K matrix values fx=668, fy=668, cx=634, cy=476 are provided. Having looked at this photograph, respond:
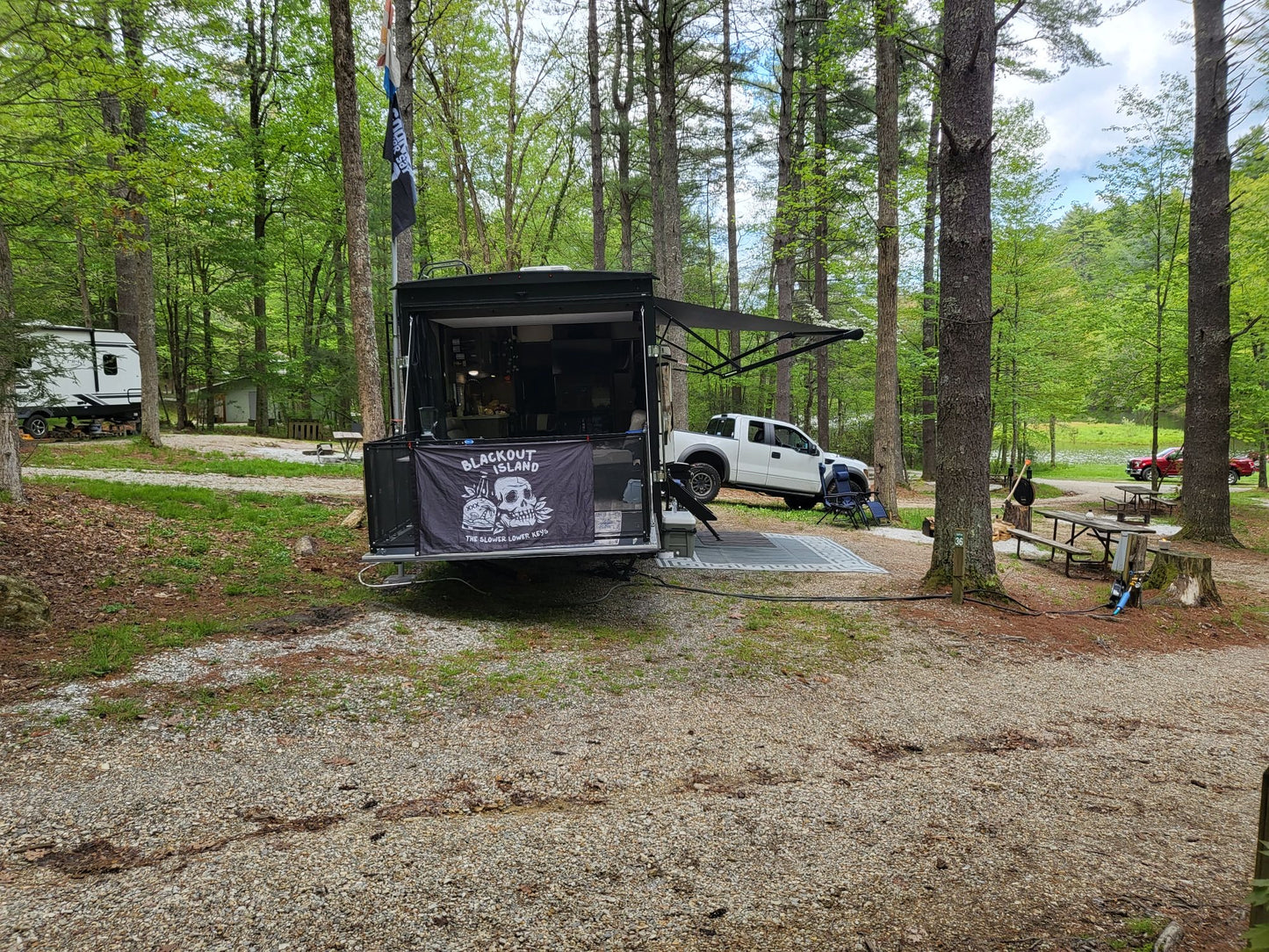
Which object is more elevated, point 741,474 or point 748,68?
point 748,68

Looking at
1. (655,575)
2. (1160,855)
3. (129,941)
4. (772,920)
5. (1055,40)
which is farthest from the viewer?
(1055,40)

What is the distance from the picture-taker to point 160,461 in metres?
13.0

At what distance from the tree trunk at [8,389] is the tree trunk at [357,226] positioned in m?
3.25

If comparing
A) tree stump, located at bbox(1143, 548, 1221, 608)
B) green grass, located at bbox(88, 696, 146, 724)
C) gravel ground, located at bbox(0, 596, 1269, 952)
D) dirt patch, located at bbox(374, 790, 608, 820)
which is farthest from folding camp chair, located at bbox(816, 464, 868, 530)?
green grass, located at bbox(88, 696, 146, 724)

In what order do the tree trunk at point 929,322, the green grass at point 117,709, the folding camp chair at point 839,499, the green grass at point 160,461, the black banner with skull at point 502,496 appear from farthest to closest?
1. the tree trunk at point 929,322
2. the folding camp chair at point 839,499
3. the green grass at point 160,461
4. the black banner with skull at point 502,496
5. the green grass at point 117,709

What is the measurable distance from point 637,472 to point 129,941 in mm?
4240

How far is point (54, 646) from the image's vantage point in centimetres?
439

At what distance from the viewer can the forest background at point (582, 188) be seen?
8117mm

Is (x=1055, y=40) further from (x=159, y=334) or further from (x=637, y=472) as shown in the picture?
(x=159, y=334)

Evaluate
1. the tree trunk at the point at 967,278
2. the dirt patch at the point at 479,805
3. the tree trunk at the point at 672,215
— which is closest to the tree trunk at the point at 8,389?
the dirt patch at the point at 479,805

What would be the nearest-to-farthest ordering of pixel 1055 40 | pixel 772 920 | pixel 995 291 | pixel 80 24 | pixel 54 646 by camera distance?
pixel 772 920, pixel 54 646, pixel 80 24, pixel 1055 40, pixel 995 291

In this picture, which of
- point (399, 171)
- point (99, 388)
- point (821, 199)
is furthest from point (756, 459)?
point (99, 388)

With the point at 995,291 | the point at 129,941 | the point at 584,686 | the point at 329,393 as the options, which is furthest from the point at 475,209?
the point at 129,941

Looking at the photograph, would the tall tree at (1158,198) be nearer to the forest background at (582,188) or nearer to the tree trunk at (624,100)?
the forest background at (582,188)
